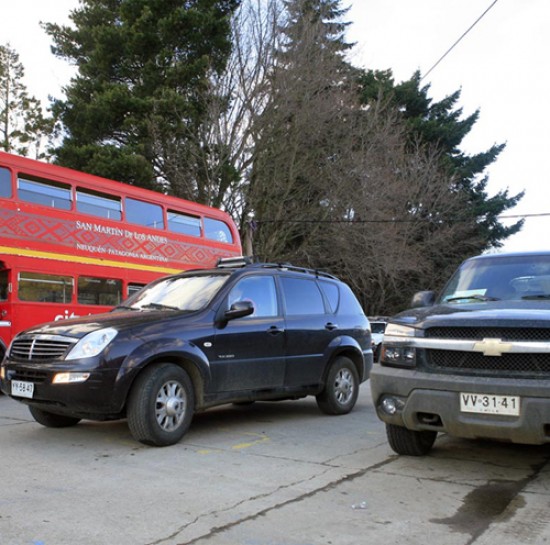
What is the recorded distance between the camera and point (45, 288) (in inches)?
434

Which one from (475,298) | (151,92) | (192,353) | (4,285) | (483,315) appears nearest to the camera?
(483,315)

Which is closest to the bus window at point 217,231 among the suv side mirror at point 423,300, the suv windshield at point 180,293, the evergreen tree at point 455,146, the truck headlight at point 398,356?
the suv windshield at point 180,293

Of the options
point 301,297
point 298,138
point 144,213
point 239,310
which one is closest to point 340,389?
point 301,297

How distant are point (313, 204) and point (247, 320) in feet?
67.8

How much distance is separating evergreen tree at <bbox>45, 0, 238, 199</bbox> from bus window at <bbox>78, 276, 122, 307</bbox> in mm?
11754

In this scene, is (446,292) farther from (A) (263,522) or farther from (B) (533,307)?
(A) (263,522)

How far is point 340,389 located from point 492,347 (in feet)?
12.0

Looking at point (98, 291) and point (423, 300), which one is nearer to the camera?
point (423, 300)

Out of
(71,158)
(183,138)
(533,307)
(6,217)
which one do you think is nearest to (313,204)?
(183,138)

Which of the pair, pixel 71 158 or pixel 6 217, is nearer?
pixel 6 217

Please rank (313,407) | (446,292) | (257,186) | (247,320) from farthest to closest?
(257,186) < (313,407) < (247,320) < (446,292)

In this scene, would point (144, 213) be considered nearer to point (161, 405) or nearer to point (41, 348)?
point (41, 348)

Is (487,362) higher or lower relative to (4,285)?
lower

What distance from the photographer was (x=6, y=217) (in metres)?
10.5
